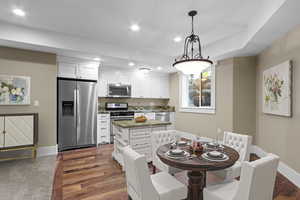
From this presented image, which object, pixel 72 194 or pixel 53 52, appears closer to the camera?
pixel 72 194

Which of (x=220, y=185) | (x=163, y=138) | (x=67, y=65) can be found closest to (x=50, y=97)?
(x=67, y=65)

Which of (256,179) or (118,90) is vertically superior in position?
(118,90)

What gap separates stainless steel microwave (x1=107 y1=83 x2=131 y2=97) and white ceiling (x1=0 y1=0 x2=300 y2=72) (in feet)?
4.08

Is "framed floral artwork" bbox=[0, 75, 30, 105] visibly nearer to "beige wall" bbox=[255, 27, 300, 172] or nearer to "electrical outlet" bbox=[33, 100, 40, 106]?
"electrical outlet" bbox=[33, 100, 40, 106]

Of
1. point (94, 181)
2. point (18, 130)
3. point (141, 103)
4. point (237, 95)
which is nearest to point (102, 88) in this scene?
point (141, 103)

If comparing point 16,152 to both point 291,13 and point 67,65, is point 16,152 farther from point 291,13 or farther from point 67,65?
point 291,13

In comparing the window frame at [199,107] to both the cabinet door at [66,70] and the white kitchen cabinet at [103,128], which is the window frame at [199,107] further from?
the cabinet door at [66,70]

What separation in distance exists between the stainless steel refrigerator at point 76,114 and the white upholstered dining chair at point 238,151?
342 cm

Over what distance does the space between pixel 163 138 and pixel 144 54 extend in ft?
9.13

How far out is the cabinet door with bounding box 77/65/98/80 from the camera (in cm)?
434

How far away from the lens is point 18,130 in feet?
10.4

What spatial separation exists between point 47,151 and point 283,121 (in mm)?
5155

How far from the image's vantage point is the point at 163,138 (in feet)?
8.68

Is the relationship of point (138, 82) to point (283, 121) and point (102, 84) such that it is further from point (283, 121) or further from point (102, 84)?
point (283, 121)
